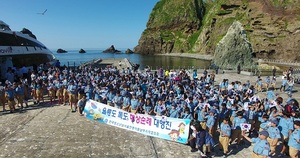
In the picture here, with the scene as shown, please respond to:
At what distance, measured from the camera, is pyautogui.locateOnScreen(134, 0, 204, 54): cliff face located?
5822 inches

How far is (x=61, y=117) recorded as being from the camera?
16000 millimetres

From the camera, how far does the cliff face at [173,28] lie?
14788 centimetres

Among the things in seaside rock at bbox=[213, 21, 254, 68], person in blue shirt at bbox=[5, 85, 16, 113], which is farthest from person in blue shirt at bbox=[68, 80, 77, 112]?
seaside rock at bbox=[213, 21, 254, 68]

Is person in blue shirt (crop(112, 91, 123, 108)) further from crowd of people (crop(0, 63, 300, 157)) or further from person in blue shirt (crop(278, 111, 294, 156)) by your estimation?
person in blue shirt (crop(278, 111, 294, 156))

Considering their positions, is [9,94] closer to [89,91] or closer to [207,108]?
[89,91]

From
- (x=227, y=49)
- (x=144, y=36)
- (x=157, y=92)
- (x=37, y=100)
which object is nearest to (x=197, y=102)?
(x=157, y=92)

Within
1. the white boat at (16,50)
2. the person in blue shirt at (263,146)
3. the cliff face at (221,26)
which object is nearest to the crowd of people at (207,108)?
the person in blue shirt at (263,146)

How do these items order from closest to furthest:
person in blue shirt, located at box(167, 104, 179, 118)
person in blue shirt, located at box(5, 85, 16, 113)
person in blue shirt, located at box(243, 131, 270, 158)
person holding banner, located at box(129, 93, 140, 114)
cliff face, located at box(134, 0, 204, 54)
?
person in blue shirt, located at box(243, 131, 270, 158) → person in blue shirt, located at box(167, 104, 179, 118) → person holding banner, located at box(129, 93, 140, 114) → person in blue shirt, located at box(5, 85, 16, 113) → cliff face, located at box(134, 0, 204, 54)

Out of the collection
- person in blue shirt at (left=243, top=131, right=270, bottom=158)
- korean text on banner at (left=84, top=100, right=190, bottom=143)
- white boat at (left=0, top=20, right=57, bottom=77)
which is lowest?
korean text on banner at (left=84, top=100, right=190, bottom=143)

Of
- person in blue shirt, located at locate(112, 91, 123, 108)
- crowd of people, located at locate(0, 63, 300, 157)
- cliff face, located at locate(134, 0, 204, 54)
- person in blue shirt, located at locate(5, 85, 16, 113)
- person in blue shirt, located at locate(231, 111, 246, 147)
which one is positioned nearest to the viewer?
crowd of people, located at locate(0, 63, 300, 157)

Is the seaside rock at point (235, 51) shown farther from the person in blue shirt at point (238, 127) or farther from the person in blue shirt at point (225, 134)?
the person in blue shirt at point (225, 134)

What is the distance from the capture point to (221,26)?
101 metres

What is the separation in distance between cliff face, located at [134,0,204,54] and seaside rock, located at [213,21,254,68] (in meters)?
82.5

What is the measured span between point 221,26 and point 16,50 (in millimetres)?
89149
